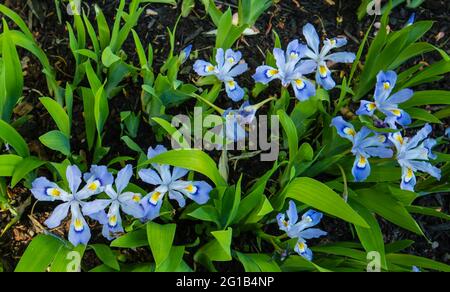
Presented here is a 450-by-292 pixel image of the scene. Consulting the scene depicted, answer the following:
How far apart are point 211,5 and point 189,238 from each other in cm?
81

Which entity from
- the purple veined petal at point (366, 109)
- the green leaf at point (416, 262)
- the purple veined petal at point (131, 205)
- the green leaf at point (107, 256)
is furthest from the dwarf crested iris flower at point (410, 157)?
the green leaf at point (107, 256)

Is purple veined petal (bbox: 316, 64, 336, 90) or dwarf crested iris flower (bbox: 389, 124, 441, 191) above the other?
purple veined petal (bbox: 316, 64, 336, 90)

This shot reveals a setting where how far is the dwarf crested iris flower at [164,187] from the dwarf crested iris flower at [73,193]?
0.37ft

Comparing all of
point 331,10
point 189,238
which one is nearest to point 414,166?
point 189,238

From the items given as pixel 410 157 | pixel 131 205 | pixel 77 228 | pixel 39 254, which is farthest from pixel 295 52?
pixel 39 254

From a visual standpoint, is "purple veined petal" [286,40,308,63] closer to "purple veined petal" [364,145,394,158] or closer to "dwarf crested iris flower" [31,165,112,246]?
"purple veined petal" [364,145,394,158]

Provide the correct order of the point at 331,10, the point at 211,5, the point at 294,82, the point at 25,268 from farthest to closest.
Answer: the point at 331,10 < the point at 211,5 < the point at 294,82 < the point at 25,268

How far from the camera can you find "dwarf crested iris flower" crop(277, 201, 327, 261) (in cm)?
159

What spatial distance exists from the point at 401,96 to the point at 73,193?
0.95 meters

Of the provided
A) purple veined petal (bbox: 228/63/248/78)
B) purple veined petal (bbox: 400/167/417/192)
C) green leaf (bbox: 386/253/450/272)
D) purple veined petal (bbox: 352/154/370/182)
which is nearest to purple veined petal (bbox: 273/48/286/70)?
purple veined petal (bbox: 228/63/248/78)

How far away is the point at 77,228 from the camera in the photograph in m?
1.52
